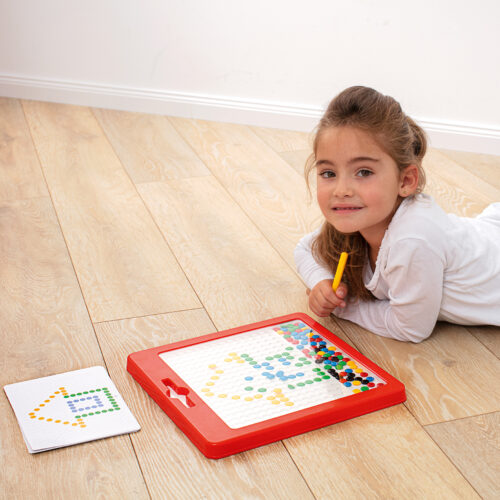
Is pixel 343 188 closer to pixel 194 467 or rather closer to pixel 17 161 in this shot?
pixel 194 467

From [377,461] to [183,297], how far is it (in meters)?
0.53

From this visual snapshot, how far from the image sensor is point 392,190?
3.83 ft

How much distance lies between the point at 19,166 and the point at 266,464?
1269 mm

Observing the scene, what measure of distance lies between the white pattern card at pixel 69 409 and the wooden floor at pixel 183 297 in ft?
0.05

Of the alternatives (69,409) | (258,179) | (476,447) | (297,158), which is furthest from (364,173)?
(297,158)

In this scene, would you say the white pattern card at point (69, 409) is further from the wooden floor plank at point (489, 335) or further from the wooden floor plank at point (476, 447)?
the wooden floor plank at point (489, 335)

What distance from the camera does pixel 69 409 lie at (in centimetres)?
102

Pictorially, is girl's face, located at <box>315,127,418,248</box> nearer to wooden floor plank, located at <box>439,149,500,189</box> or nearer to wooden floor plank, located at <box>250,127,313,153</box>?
wooden floor plank, located at <box>439,149,500,189</box>

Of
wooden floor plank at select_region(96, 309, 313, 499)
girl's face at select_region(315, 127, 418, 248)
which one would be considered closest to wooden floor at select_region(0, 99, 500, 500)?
wooden floor plank at select_region(96, 309, 313, 499)

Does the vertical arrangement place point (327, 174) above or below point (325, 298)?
above

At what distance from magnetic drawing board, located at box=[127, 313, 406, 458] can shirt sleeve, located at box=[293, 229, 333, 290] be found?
0.10m

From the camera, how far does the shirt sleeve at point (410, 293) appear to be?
116 centimetres

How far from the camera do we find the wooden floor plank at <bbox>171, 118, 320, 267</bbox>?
1.66 meters

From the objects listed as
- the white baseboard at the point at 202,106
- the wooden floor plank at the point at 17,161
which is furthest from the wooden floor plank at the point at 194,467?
the white baseboard at the point at 202,106
